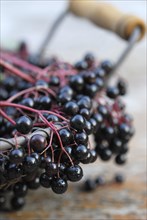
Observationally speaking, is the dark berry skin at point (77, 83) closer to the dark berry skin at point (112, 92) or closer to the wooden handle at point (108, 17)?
the dark berry skin at point (112, 92)

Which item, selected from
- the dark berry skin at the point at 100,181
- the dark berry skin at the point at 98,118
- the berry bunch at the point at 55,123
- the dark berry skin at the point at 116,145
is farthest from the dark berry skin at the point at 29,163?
the dark berry skin at the point at 100,181

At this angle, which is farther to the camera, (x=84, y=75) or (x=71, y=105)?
(x=84, y=75)

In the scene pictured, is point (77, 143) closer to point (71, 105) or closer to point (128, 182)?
point (71, 105)

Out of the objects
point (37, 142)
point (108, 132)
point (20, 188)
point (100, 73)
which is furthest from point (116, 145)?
point (37, 142)

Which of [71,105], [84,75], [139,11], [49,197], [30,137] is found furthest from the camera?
[139,11]

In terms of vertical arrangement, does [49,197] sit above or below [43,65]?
below

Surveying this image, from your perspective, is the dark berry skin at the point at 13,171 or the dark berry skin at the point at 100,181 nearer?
the dark berry skin at the point at 13,171

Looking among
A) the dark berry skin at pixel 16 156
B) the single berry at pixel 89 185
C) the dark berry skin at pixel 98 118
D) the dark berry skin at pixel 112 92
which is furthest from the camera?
the single berry at pixel 89 185

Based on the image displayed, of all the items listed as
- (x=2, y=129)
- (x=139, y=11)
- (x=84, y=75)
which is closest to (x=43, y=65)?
(x=84, y=75)
